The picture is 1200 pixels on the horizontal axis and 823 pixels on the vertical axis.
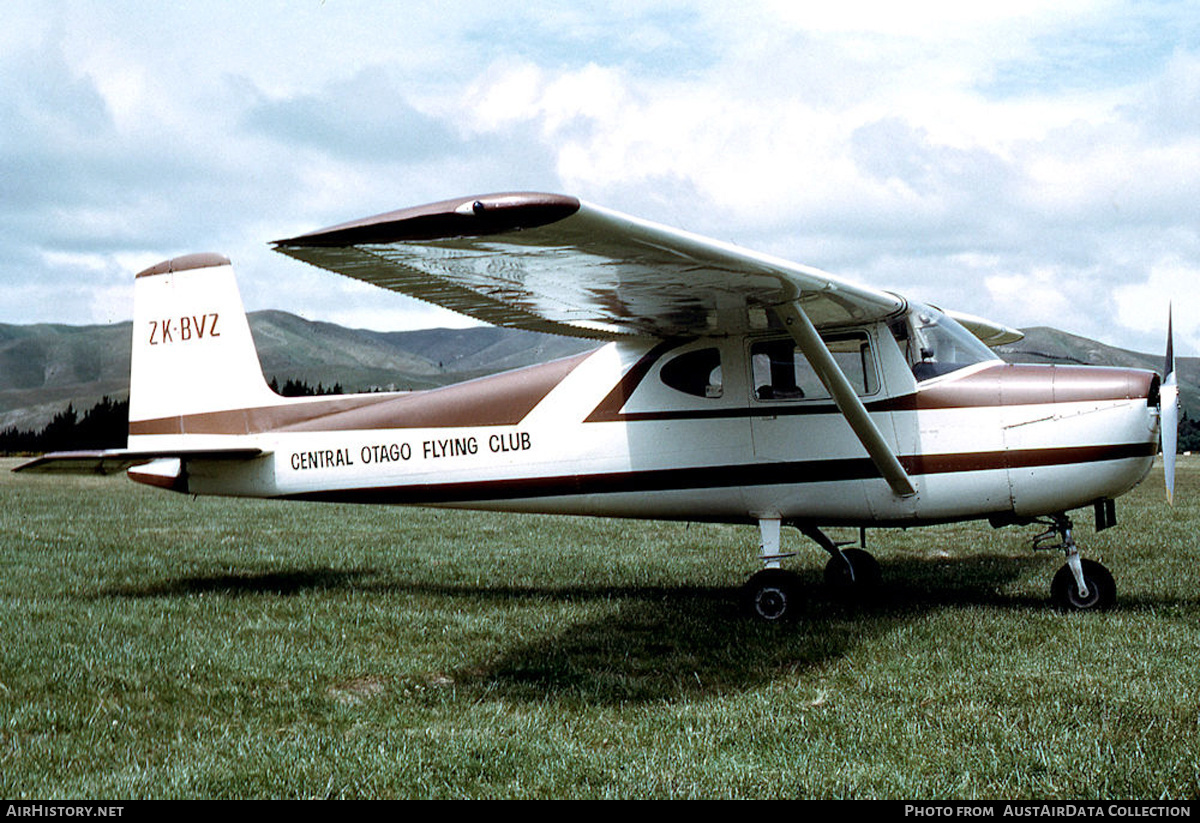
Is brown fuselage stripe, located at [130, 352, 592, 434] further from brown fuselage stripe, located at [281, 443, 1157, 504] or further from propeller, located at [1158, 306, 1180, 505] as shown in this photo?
propeller, located at [1158, 306, 1180, 505]

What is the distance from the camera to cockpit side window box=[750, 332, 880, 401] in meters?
7.76

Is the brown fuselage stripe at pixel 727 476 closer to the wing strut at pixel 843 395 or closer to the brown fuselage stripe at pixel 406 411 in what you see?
the wing strut at pixel 843 395

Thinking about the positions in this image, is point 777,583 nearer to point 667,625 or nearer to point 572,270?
point 667,625

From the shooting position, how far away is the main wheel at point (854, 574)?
8.67 metres

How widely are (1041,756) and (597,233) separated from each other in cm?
311

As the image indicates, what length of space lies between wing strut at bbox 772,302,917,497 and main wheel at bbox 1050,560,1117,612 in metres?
1.42

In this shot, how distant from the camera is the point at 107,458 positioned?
343 inches

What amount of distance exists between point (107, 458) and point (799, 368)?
5954 millimetres

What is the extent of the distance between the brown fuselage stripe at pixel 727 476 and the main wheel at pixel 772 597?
77 centimetres

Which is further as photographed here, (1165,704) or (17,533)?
(17,533)

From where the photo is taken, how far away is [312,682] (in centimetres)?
579

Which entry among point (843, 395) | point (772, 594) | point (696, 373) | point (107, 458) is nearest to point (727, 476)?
point (696, 373)
